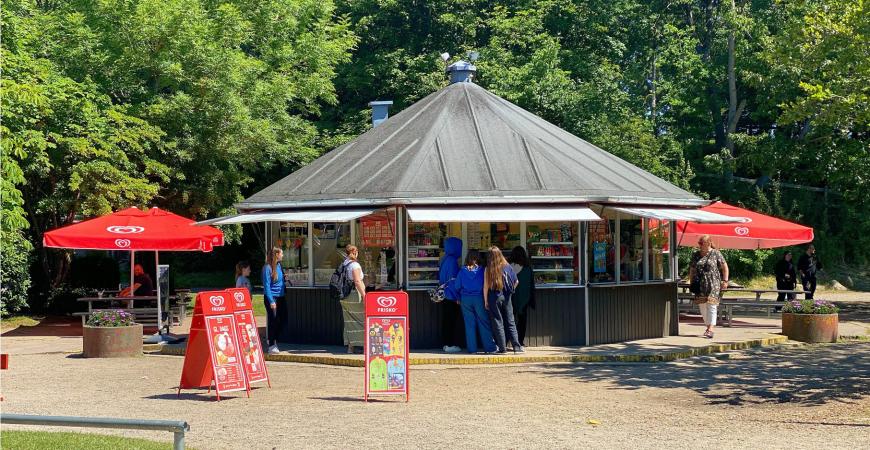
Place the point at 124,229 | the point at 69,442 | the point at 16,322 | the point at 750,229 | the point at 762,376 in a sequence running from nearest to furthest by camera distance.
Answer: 1. the point at 69,442
2. the point at 762,376
3. the point at 124,229
4. the point at 750,229
5. the point at 16,322

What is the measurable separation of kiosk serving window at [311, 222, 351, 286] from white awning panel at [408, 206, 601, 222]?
5.77ft

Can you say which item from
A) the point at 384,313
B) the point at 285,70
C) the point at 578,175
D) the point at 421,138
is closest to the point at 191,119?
the point at 285,70

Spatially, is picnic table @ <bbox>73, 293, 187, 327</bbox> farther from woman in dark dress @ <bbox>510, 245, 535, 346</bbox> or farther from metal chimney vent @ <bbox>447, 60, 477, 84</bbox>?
woman in dark dress @ <bbox>510, 245, 535, 346</bbox>

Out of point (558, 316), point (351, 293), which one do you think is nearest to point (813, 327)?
point (558, 316)

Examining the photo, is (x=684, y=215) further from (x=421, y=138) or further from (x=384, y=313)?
(x=384, y=313)

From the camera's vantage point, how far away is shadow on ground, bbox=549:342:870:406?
499 inches

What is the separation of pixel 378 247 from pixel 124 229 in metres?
4.82

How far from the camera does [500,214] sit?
54.7 feet

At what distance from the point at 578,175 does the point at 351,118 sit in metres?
21.2

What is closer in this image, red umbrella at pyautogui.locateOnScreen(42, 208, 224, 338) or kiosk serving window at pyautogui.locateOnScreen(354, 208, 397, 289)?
kiosk serving window at pyautogui.locateOnScreen(354, 208, 397, 289)

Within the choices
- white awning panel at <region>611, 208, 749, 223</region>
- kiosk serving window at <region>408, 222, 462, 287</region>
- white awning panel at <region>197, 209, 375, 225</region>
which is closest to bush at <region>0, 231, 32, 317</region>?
white awning panel at <region>197, 209, 375, 225</region>

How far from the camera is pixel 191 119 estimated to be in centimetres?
2741

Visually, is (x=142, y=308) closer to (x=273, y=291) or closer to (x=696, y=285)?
(x=273, y=291)

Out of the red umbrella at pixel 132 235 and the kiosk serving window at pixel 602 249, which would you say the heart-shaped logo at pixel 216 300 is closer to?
the red umbrella at pixel 132 235
